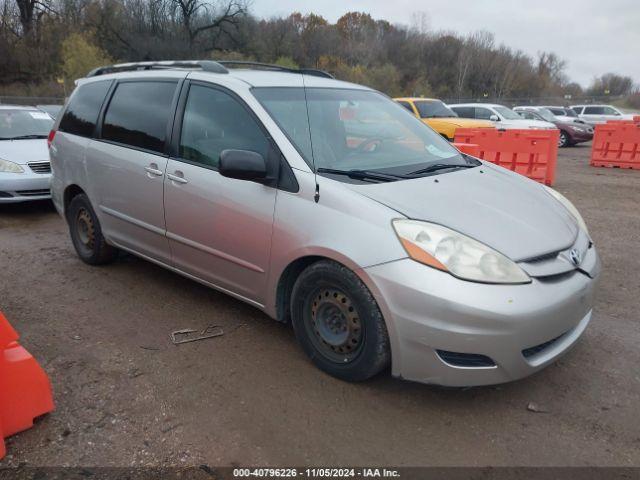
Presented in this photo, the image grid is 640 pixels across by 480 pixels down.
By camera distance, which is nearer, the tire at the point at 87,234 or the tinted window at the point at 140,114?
the tinted window at the point at 140,114

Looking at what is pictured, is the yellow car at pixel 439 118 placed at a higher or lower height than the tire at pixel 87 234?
higher

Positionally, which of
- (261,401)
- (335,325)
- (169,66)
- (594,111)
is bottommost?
(261,401)

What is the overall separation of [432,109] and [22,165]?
1054cm

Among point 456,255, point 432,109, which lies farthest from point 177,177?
point 432,109

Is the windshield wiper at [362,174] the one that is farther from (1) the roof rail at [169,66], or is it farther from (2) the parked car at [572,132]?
(2) the parked car at [572,132]

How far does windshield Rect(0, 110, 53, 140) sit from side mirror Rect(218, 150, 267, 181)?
6.58 meters

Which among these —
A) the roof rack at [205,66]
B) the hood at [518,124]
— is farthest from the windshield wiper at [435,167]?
the hood at [518,124]

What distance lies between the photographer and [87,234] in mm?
4969

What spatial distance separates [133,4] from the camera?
4975cm

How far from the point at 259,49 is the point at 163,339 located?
182 feet

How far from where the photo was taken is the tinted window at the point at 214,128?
11.1 feet

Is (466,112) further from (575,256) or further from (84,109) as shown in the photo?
(575,256)

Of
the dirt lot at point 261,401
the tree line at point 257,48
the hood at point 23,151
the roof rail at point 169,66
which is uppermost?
the tree line at point 257,48

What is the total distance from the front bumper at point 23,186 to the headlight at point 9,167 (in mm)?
70
